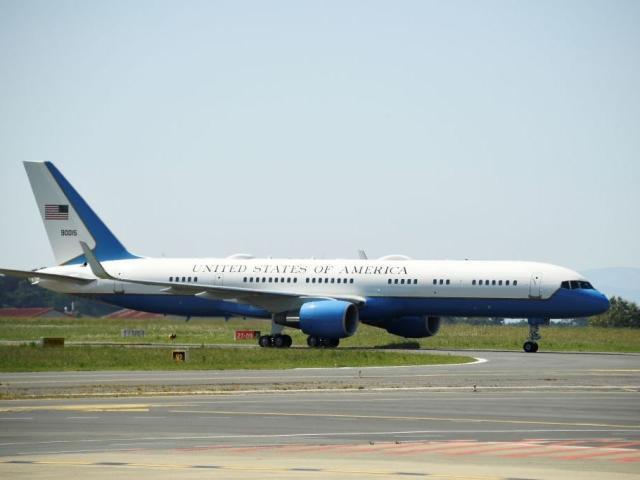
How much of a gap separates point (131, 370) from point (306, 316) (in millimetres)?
18692

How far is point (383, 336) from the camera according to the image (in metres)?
80.8

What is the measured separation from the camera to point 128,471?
62.6ft

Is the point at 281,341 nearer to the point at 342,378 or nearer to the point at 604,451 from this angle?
the point at 342,378

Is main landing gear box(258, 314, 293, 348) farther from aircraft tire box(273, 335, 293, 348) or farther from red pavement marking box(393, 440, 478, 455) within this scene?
red pavement marking box(393, 440, 478, 455)

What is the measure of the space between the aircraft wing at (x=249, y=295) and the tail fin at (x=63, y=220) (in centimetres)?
635

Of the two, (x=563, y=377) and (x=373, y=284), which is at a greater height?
(x=373, y=284)

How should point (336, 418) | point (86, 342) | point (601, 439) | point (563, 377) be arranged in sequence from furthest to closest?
point (86, 342)
point (563, 377)
point (336, 418)
point (601, 439)

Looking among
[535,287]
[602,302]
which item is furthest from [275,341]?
[602,302]

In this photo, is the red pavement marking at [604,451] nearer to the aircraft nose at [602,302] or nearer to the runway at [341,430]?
the runway at [341,430]

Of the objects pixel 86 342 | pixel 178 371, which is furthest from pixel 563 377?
pixel 86 342

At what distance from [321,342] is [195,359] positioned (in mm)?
14437

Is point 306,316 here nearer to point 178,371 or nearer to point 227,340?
point 227,340

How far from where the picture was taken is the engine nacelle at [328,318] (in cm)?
6359

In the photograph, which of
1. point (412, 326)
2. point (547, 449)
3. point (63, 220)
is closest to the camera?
point (547, 449)
